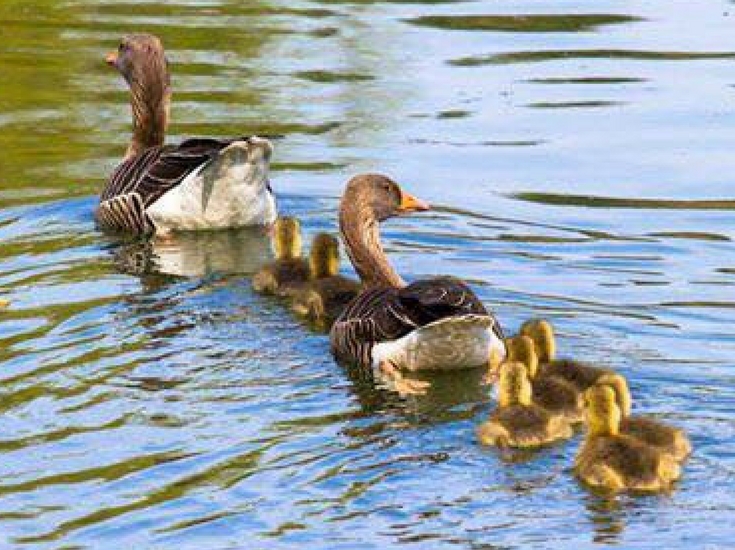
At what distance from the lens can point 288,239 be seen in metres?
14.6

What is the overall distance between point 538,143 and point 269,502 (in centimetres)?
852

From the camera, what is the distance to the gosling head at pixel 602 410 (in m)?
10.4

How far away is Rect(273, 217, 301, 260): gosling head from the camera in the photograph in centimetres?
1463

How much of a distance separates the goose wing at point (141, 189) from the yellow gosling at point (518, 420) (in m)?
5.36

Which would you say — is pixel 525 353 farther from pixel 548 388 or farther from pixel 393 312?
pixel 393 312

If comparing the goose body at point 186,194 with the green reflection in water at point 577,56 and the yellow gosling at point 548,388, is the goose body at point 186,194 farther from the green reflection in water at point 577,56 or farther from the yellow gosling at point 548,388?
the green reflection in water at point 577,56

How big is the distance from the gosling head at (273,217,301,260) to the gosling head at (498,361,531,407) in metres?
3.68

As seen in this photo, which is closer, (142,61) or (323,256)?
(323,256)

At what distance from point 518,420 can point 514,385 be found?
1.09ft

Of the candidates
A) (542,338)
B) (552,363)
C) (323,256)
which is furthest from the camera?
A: (323,256)

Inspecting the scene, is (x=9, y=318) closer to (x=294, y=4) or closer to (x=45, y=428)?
(x=45, y=428)

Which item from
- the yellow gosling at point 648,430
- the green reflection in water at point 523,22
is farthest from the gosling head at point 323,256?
the green reflection in water at point 523,22

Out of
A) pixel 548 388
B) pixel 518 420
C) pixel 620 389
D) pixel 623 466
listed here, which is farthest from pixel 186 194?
pixel 623 466

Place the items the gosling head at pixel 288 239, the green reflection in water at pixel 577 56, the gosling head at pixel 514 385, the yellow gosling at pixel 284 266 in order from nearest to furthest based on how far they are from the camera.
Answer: the gosling head at pixel 514 385, the yellow gosling at pixel 284 266, the gosling head at pixel 288 239, the green reflection in water at pixel 577 56
